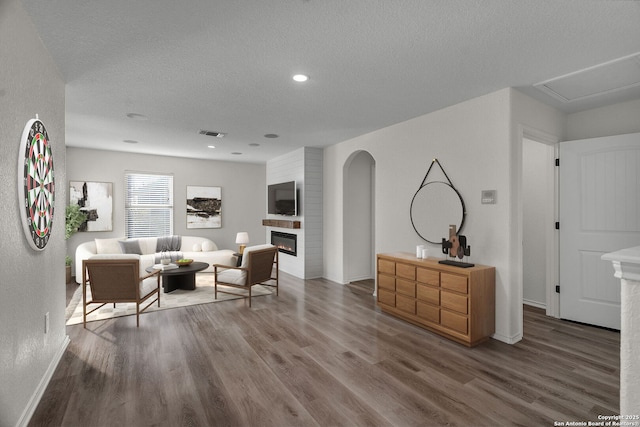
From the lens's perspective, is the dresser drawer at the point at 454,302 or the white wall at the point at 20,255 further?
the dresser drawer at the point at 454,302

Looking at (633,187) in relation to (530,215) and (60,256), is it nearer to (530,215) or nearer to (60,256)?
(530,215)

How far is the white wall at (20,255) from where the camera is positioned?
172 cm

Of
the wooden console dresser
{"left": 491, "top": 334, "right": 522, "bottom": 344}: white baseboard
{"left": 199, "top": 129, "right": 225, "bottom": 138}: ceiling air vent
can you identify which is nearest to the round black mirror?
the wooden console dresser

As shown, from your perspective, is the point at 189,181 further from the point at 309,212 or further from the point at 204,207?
the point at 309,212

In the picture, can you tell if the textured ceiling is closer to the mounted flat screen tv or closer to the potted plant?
the mounted flat screen tv

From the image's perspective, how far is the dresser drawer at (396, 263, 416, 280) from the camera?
3677 mm

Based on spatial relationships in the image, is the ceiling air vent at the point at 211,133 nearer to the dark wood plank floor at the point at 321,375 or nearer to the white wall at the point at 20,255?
the white wall at the point at 20,255

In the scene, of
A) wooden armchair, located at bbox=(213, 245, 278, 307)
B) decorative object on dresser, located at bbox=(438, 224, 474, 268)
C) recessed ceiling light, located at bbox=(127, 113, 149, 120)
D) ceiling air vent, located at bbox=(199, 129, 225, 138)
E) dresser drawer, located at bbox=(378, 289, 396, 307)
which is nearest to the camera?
decorative object on dresser, located at bbox=(438, 224, 474, 268)

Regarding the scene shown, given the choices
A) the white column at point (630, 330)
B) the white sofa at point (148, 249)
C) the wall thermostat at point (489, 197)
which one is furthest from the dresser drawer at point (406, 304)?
the white sofa at point (148, 249)

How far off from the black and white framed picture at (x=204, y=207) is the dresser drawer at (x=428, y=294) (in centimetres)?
556

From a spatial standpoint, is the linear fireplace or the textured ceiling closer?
the textured ceiling

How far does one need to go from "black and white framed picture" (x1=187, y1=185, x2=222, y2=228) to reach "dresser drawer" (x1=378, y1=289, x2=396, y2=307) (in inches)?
195

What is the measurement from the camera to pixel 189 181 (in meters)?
7.45

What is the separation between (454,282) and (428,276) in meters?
0.33
